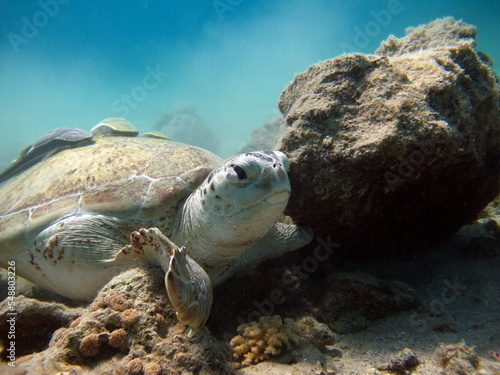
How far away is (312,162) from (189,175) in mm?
1199

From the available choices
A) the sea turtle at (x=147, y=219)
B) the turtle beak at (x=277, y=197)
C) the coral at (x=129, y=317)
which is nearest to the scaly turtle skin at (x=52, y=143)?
the sea turtle at (x=147, y=219)

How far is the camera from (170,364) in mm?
1083

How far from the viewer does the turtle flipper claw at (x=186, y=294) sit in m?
1.14

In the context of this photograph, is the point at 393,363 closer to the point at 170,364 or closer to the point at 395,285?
the point at 395,285

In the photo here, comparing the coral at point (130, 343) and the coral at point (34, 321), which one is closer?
the coral at point (130, 343)

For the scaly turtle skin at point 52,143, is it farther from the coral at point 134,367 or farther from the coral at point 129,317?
the coral at point 134,367

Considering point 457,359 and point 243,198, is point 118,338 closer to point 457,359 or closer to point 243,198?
point 243,198

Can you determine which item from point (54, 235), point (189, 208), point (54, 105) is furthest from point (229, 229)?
point (54, 105)

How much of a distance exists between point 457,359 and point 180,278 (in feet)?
4.93

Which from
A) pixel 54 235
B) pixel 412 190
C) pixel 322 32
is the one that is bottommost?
pixel 412 190

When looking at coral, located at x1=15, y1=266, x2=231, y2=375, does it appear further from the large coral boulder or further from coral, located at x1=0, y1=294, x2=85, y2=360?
the large coral boulder

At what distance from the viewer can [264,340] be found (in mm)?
1571

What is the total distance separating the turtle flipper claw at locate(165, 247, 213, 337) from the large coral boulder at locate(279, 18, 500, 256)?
1139 millimetres

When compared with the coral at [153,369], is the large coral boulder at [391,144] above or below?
above
